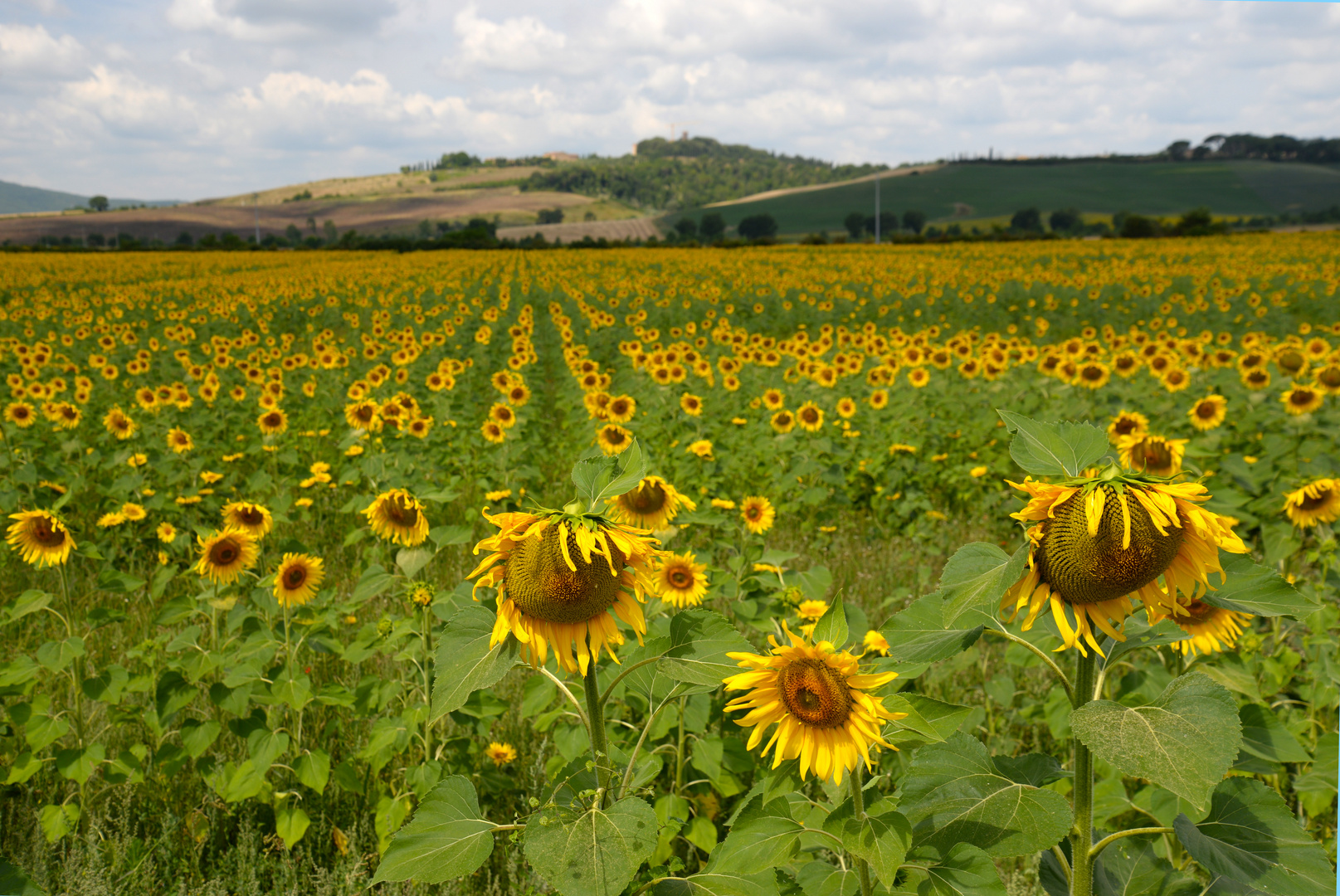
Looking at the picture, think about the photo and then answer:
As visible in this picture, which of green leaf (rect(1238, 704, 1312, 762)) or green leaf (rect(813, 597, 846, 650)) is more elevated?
green leaf (rect(813, 597, 846, 650))

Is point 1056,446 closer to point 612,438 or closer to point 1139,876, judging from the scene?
point 1139,876

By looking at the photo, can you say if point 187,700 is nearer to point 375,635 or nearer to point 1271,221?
point 375,635

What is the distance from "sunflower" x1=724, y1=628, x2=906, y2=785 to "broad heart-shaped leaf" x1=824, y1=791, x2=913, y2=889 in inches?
4.3

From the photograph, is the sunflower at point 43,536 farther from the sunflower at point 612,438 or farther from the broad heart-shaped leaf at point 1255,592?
the broad heart-shaped leaf at point 1255,592

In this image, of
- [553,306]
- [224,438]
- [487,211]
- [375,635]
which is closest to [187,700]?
[375,635]

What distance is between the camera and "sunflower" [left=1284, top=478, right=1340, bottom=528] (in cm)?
330

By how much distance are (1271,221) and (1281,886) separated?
3206 inches

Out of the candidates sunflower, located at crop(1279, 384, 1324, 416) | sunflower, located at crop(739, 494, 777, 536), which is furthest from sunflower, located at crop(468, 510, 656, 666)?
sunflower, located at crop(1279, 384, 1324, 416)

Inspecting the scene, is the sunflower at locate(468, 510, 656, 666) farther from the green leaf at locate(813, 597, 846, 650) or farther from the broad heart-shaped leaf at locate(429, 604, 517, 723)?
the green leaf at locate(813, 597, 846, 650)

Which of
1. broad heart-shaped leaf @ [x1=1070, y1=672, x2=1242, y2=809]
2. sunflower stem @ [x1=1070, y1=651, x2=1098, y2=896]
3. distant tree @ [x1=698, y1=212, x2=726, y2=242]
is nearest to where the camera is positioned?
broad heart-shaped leaf @ [x1=1070, y1=672, x2=1242, y2=809]

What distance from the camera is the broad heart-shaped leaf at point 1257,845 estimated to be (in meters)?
1.26

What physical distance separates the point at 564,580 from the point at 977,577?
749 millimetres

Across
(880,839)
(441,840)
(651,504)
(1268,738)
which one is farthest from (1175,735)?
(651,504)

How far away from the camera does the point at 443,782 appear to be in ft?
5.17
